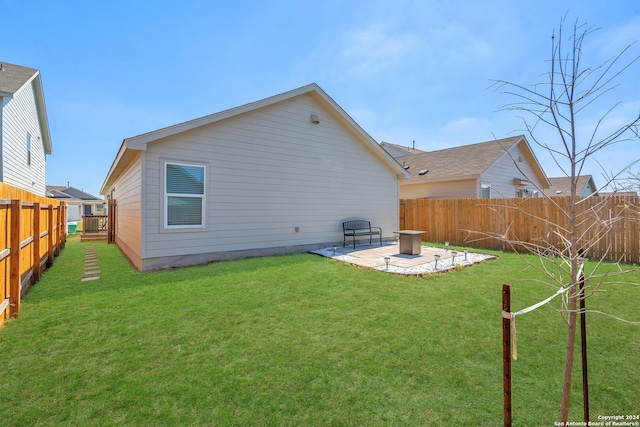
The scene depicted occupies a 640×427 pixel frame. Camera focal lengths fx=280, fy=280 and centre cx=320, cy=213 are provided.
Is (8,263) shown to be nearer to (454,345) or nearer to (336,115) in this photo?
(454,345)

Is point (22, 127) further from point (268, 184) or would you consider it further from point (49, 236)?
point (268, 184)

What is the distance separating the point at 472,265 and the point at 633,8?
5224 millimetres

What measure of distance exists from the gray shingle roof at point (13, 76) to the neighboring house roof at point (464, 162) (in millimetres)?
16885

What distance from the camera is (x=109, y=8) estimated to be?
7418 millimetres

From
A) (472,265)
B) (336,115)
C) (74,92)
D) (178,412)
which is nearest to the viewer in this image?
(178,412)

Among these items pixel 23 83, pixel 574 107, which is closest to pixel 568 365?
pixel 574 107

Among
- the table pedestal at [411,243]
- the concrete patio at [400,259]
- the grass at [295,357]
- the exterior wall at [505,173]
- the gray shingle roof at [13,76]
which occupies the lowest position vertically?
the grass at [295,357]

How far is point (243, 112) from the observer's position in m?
7.55

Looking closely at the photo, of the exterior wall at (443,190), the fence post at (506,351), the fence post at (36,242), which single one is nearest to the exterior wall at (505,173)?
the exterior wall at (443,190)

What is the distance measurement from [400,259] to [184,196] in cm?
576

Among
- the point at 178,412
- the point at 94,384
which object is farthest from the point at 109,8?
the point at 178,412

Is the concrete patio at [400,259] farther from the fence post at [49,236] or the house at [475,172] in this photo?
the house at [475,172]

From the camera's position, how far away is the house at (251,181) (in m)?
6.55

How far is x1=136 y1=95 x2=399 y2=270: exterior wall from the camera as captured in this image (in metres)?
6.68
